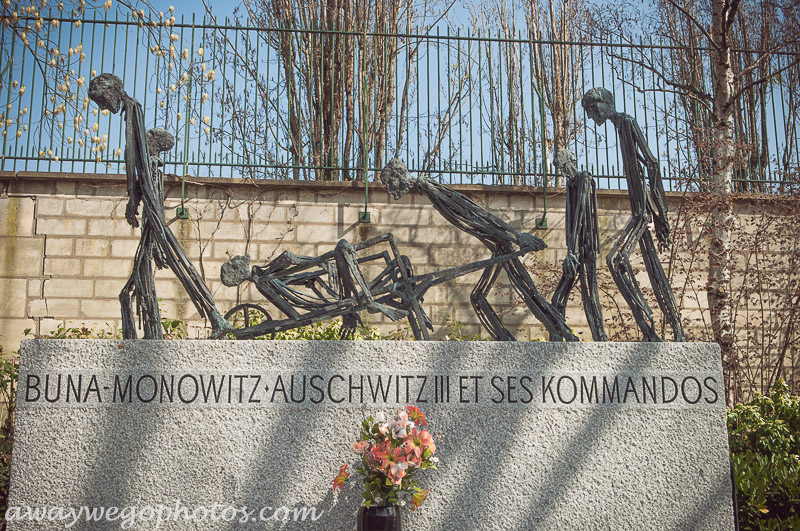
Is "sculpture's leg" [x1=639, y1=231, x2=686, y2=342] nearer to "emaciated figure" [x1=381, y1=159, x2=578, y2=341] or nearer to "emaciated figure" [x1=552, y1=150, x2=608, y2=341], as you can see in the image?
"emaciated figure" [x1=552, y1=150, x2=608, y2=341]

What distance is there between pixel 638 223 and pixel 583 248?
0.37 metres

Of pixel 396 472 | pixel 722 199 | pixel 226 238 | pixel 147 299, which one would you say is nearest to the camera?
pixel 396 472

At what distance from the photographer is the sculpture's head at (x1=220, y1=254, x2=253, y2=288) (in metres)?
4.75

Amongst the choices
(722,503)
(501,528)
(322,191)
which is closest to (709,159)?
(322,191)

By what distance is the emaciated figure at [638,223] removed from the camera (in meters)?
4.73

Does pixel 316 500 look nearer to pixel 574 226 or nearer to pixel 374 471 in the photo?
pixel 374 471

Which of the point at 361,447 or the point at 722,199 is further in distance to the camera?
the point at 722,199

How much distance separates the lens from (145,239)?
4551 mm

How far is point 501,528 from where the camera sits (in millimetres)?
3992

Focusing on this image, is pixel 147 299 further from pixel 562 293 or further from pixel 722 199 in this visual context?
pixel 722 199

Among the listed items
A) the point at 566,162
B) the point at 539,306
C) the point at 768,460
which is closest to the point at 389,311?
the point at 539,306

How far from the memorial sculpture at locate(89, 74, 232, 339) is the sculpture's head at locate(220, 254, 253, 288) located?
0.20 m

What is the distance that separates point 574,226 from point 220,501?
2.66 metres

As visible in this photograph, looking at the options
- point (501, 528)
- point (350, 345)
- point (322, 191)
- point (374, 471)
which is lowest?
point (501, 528)
